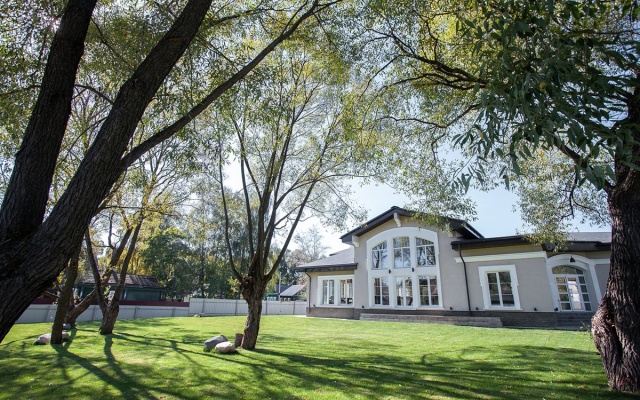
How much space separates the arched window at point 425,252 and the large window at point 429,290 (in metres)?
0.80

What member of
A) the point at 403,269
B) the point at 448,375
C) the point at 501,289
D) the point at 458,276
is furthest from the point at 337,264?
the point at 448,375

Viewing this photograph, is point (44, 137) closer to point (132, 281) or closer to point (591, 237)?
point (591, 237)

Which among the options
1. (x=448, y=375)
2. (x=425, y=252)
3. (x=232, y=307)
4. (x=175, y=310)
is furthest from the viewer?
(x=232, y=307)

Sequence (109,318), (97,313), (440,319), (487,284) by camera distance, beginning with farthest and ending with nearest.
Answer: (97,313)
(440,319)
(487,284)
(109,318)

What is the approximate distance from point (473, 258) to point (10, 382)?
17.9 metres

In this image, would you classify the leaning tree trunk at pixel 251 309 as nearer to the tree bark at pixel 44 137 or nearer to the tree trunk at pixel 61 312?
the tree trunk at pixel 61 312

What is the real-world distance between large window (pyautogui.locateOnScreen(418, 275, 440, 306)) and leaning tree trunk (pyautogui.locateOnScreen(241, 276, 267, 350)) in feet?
40.7

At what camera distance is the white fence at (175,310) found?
19.0m

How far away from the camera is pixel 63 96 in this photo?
9.53 feet

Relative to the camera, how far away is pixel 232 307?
2825 centimetres

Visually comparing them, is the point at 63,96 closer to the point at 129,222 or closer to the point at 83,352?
the point at 83,352

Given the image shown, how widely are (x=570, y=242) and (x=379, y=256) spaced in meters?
10.1

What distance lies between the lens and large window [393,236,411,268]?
20147mm

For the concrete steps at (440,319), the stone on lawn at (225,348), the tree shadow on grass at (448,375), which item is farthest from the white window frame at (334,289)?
the tree shadow on grass at (448,375)
